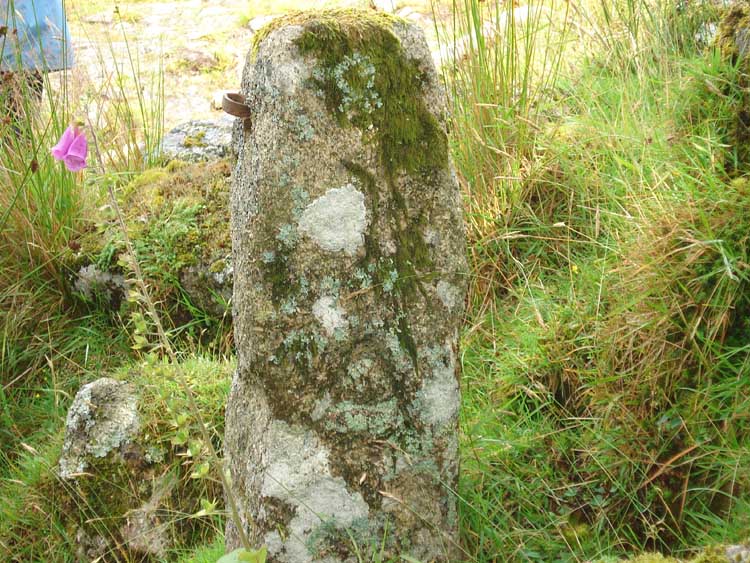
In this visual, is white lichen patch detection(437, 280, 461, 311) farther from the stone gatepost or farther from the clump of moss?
the clump of moss

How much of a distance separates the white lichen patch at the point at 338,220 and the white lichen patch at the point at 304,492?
522 millimetres

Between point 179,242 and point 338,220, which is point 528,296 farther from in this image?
point 179,242

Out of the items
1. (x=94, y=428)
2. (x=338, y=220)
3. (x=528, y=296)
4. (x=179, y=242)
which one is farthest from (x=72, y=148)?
(x=179, y=242)

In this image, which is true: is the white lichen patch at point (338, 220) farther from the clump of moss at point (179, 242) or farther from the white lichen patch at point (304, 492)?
the clump of moss at point (179, 242)

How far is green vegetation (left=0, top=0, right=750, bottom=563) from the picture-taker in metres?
2.32

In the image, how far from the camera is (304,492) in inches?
86.1

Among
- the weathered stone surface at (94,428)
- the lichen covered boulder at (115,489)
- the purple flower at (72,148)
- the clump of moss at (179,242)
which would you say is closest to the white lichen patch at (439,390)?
the purple flower at (72,148)

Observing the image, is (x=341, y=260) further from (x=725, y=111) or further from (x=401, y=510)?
(x=725, y=111)

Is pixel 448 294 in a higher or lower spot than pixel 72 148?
lower

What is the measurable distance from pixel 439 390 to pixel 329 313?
0.38m

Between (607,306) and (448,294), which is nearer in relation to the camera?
(448,294)

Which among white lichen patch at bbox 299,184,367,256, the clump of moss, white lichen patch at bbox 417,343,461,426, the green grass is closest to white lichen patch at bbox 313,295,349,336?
white lichen patch at bbox 299,184,367,256

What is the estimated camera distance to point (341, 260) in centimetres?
215

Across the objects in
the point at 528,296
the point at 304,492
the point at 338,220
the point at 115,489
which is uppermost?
the point at 338,220
